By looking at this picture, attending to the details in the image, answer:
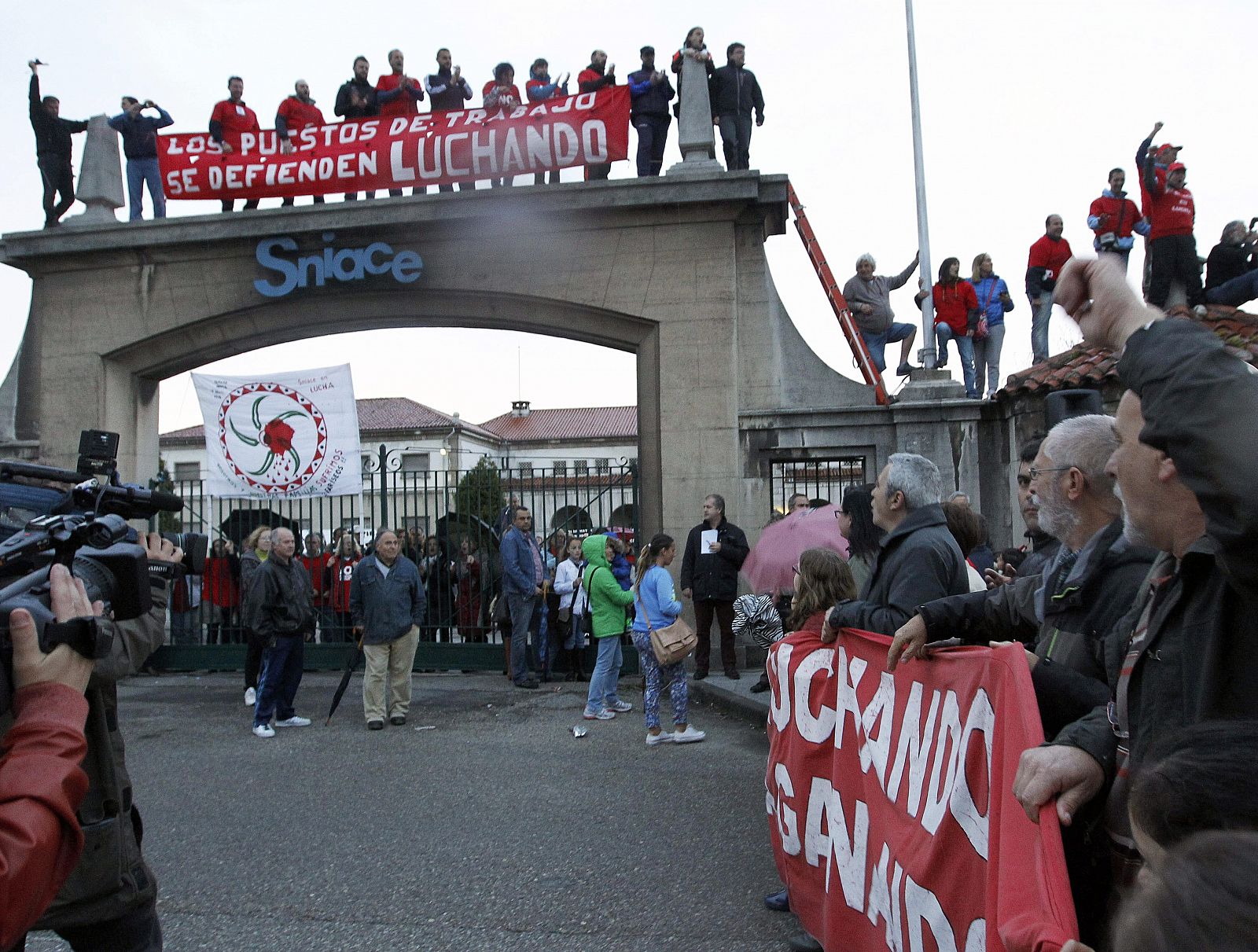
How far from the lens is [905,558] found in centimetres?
386

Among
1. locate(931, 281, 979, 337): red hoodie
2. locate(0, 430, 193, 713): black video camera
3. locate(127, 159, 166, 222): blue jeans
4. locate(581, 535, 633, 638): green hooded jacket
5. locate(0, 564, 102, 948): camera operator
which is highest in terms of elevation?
locate(127, 159, 166, 222): blue jeans

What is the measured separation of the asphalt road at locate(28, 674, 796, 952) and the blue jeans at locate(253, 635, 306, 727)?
277mm

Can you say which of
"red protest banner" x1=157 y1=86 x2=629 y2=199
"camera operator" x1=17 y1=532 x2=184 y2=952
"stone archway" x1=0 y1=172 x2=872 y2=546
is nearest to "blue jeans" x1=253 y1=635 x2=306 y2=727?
"stone archway" x1=0 y1=172 x2=872 y2=546

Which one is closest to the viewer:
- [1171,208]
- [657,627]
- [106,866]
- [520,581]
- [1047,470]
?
[106,866]

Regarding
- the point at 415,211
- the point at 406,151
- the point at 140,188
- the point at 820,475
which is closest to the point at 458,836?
the point at 820,475

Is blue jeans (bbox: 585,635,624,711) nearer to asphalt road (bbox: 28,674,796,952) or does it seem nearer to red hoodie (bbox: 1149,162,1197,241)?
asphalt road (bbox: 28,674,796,952)

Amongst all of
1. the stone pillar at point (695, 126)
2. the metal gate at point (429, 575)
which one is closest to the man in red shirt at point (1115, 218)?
the stone pillar at point (695, 126)

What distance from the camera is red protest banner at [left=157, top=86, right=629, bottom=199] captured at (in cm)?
1164

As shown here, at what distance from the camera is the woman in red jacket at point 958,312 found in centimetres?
1151

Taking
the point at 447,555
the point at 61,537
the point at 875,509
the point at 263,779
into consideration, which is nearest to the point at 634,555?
the point at 447,555

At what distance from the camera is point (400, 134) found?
12.0m

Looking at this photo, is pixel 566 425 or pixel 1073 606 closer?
pixel 1073 606

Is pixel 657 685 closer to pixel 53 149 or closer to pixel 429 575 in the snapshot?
pixel 429 575

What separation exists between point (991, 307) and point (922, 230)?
49.1 inches
